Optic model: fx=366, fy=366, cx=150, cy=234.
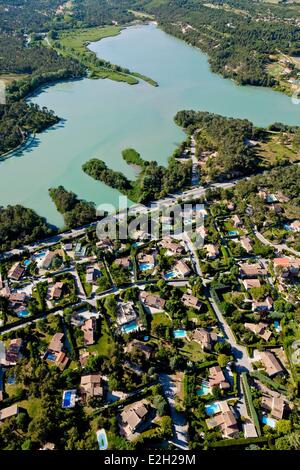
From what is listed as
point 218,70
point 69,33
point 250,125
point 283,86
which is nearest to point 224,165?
point 250,125

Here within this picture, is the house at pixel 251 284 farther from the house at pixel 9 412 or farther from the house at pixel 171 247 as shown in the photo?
the house at pixel 9 412

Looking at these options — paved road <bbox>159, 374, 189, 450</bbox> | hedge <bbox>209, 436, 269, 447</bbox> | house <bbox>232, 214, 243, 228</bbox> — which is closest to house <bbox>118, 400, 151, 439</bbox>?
paved road <bbox>159, 374, 189, 450</bbox>

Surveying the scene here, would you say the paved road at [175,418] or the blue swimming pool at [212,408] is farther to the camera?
the blue swimming pool at [212,408]

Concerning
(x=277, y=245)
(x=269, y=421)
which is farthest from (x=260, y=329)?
(x=277, y=245)

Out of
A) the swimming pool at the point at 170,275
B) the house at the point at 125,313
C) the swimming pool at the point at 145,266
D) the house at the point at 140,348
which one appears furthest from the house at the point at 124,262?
the house at the point at 140,348

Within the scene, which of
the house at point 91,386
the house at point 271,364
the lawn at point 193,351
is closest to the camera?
the house at point 91,386

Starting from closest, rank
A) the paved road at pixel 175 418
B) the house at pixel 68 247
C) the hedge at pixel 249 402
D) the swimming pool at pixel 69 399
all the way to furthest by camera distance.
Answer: the paved road at pixel 175 418, the hedge at pixel 249 402, the swimming pool at pixel 69 399, the house at pixel 68 247
